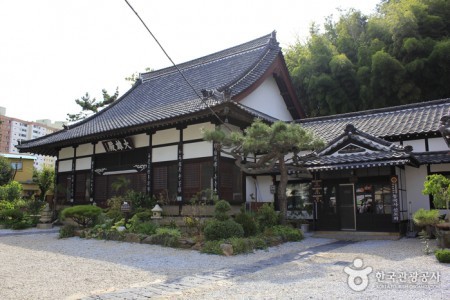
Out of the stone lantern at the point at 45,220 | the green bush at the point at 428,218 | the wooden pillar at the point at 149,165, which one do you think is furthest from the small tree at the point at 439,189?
the stone lantern at the point at 45,220

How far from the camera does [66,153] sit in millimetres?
→ 20828

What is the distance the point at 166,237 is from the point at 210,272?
4.00 m

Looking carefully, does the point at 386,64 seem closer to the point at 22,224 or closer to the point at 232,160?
the point at 232,160

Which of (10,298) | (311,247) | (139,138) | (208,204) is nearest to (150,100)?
(139,138)

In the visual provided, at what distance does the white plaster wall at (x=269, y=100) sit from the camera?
1694cm

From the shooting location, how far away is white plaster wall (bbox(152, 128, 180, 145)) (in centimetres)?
1555

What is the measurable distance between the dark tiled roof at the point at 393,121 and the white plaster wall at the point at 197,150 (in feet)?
19.3

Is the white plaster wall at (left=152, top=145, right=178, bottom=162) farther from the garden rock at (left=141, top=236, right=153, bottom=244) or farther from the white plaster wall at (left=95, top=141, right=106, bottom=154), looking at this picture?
the garden rock at (left=141, top=236, right=153, bottom=244)

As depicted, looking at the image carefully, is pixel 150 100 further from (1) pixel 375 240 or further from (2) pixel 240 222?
(1) pixel 375 240

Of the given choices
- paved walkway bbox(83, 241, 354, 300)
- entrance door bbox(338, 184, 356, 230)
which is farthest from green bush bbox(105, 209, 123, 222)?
entrance door bbox(338, 184, 356, 230)

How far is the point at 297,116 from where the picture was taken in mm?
21062

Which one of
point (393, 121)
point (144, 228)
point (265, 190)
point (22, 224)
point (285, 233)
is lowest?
point (22, 224)

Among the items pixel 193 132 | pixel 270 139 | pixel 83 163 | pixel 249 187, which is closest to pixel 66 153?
pixel 83 163

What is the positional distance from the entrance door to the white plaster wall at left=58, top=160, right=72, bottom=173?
14.4 meters
